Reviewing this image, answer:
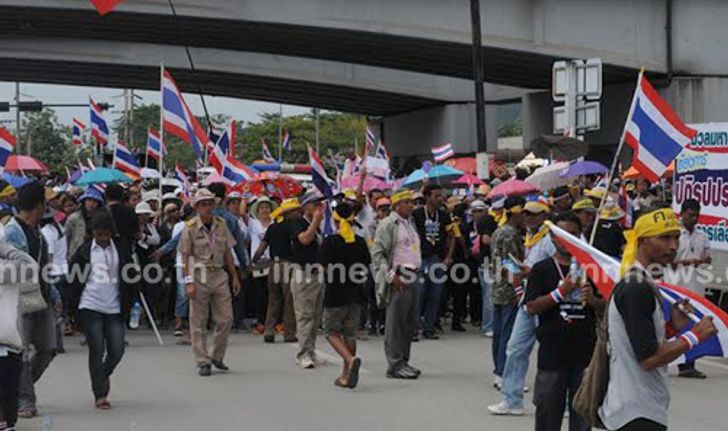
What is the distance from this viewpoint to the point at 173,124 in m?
19.3

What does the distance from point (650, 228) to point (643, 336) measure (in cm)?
52

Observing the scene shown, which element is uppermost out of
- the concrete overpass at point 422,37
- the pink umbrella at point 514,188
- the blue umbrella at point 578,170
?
the concrete overpass at point 422,37

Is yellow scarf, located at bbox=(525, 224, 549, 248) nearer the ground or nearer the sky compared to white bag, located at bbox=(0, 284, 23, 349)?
nearer the sky

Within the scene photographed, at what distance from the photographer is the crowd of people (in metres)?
6.21

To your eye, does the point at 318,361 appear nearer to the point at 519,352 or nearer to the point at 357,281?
the point at 357,281

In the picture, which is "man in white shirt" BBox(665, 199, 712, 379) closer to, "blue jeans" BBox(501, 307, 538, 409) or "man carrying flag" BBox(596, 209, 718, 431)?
"blue jeans" BBox(501, 307, 538, 409)

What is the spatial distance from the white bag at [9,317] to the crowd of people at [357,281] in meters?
0.02

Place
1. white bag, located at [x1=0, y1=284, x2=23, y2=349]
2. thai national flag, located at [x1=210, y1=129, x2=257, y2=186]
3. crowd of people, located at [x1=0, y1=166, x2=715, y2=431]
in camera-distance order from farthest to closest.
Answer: thai national flag, located at [x1=210, y1=129, x2=257, y2=186]
white bag, located at [x1=0, y1=284, x2=23, y2=349]
crowd of people, located at [x1=0, y1=166, x2=715, y2=431]

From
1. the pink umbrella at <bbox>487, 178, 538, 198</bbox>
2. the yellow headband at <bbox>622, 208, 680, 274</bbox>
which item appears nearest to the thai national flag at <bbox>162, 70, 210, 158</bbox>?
the pink umbrella at <bbox>487, 178, 538, 198</bbox>

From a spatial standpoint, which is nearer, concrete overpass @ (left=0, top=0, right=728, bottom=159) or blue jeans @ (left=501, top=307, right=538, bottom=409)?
blue jeans @ (left=501, top=307, right=538, bottom=409)

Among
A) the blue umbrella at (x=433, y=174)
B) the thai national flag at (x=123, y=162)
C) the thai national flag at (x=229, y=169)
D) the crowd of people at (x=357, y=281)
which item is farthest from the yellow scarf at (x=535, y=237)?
the thai national flag at (x=123, y=162)

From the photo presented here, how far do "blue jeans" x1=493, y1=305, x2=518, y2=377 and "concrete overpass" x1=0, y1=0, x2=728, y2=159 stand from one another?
21.8 meters

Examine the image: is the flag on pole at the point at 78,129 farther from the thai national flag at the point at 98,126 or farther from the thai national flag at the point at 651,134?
the thai national flag at the point at 651,134

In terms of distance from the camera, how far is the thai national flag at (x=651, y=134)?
9.83 m
